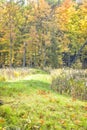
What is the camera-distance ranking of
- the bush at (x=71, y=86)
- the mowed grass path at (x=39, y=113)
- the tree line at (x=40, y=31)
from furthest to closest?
the tree line at (x=40, y=31)
the bush at (x=71, y=86)
the mowed grass path at (x=39, y=113)

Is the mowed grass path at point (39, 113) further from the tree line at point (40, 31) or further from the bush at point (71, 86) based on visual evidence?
A: the tree line at point (40, 31)

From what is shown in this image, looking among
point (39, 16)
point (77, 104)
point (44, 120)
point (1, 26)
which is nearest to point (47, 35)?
point (39, 16)

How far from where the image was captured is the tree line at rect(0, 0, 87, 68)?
41.0 metres

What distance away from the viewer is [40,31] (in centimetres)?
4238

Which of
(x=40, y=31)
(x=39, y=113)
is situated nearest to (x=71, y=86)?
(x=39, y=113)

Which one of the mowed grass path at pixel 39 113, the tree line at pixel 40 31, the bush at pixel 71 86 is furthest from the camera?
the tree line at pixel 40 31

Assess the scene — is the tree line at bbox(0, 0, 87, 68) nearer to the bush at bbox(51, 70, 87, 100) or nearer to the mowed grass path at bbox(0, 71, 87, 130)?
the bush at bbox(51, 70, 87, 100)

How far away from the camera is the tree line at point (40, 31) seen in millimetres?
40975

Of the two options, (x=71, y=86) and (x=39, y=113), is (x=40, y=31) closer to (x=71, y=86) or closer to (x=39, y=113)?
(x=71, y=86)

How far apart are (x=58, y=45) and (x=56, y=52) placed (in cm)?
86

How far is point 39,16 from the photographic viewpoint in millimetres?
41906

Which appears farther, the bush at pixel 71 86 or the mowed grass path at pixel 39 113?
the bush at pixel 71 86

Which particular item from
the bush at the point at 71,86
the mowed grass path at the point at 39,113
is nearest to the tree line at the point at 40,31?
the bush at the point at 71,86

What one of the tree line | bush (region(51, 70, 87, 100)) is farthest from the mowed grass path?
the tree line
